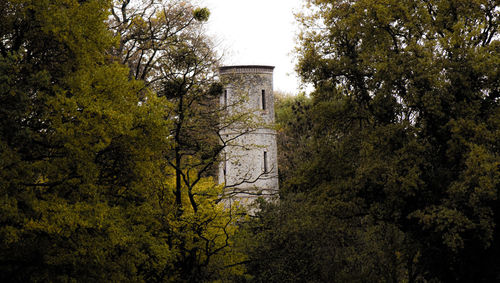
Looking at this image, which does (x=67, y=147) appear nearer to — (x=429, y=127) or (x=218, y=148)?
(x=218, y=148)

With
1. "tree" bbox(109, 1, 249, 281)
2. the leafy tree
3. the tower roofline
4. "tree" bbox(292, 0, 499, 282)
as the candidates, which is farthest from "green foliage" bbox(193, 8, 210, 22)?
the tower roofline

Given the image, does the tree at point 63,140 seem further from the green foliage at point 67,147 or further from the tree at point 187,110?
the tree at point 187,110

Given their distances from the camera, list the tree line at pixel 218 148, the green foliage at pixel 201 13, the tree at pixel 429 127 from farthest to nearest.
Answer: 1. the green foliage at pixel 201 13
2. the tree at pixel 429 127
3. the tree line at pixel 218 148

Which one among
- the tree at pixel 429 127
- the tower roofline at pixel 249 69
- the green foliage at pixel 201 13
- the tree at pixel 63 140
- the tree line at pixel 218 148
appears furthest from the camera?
the tower roofline at pixel 249 69

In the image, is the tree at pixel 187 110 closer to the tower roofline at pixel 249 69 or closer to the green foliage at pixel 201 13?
the green foliage at pixel 201 13

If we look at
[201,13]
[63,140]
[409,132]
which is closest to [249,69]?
[201,13]

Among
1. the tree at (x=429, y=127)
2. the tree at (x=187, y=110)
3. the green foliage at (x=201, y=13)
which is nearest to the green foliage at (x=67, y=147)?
the tree at (x=187, y=110)

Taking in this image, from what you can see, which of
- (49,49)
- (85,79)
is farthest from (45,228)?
(49,49)

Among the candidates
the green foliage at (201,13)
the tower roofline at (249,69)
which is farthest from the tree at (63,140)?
the tower roofline at (249,69)

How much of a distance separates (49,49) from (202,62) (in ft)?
25.3

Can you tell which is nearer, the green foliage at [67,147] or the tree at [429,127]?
the green foliage at [67,147]

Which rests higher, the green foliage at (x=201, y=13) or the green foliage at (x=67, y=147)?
the green foliage at (x=201, y=13)

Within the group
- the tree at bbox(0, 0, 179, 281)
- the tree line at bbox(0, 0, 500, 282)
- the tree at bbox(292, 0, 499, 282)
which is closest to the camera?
the tree at bbox(0, 0, 179, 281)

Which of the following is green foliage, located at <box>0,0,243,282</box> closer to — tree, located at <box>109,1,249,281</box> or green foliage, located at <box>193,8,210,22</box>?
tree, located at <box>109,1,249,281</box>
